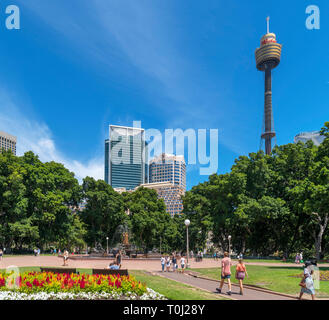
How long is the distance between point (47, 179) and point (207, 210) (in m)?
26.4

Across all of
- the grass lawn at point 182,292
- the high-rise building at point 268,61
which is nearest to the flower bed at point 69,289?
the grass lawn at point 182,292

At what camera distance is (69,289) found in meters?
10.6

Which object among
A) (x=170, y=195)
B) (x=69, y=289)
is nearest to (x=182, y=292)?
(x=69, y=289)

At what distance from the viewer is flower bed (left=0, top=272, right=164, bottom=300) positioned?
1013 centimetres

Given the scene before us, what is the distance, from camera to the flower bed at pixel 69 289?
10133 mm

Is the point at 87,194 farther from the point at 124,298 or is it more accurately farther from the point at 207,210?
the point at 124,298

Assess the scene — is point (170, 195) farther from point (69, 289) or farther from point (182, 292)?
point (69, 289)

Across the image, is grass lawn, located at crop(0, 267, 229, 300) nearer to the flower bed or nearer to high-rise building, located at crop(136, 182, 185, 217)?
the flower bed

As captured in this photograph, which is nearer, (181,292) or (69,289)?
(69,289)

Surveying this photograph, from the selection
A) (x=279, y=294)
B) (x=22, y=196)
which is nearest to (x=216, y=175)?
(x=22, y=196)

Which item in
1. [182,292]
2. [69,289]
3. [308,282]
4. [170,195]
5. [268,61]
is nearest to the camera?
[69,289]

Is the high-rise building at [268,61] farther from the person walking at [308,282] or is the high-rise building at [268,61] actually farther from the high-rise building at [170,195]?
the person walking at [308,282]

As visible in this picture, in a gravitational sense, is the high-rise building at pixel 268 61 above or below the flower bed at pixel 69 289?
above

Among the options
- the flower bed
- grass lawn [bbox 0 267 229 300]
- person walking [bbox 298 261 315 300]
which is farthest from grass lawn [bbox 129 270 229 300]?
person walking [bbox 298 261 315 300]
